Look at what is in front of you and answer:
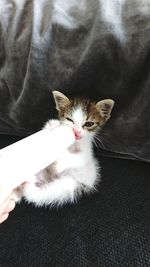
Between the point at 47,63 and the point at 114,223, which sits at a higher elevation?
the point at 47,63

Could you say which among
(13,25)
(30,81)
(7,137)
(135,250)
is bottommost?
(135,250)

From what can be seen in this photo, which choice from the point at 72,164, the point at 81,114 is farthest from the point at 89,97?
the point at 72,164

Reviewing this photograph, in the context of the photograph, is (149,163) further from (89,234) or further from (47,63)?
(47,63)

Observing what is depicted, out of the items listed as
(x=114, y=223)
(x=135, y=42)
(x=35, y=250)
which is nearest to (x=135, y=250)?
(x=114, y=223)

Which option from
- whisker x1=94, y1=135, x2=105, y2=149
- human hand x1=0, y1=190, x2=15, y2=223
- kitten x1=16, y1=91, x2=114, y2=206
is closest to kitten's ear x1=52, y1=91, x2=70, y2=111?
kitten x1=16, y1=91, x2=114, y2=206

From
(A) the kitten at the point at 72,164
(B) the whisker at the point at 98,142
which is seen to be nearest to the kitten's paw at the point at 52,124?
(A) the kitten at the point at 72,164

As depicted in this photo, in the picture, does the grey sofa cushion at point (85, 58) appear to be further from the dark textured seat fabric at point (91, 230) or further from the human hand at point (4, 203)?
the human hand at point (4, 203)

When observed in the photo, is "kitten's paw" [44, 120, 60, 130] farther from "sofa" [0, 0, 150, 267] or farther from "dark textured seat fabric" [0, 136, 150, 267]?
"dark textured seat fabric" [0, 136, 150, 267]

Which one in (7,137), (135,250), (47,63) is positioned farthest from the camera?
(7,137)
